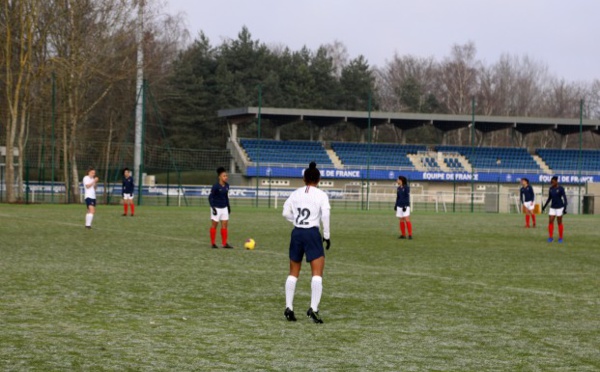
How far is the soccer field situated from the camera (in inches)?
351

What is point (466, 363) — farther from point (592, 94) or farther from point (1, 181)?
point (592, 94)

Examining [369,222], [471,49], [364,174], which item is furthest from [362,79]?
[369,222]

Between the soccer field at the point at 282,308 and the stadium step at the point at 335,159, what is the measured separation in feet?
162

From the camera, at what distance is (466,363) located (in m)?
8.77

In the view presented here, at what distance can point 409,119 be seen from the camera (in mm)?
78812

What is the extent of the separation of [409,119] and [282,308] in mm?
67471

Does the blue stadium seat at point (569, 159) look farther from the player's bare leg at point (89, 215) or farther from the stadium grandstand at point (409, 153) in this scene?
the player's bare leg at point (89, 215)

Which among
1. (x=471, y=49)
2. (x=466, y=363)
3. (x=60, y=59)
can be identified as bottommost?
(x=466, y=363)

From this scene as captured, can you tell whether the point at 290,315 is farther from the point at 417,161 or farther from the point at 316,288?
the point at 417,161

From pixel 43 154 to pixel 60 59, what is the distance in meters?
5.10

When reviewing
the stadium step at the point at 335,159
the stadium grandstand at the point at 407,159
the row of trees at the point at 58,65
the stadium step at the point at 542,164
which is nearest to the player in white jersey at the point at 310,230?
the row of trees at the point at 58,65

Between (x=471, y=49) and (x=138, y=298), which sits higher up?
(x=471, y=49)

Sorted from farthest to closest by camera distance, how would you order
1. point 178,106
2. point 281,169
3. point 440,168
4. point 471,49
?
1. point 471,49
2. point 178,106
3. point 440,168
4. point 281,169

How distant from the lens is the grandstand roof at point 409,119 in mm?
75356
